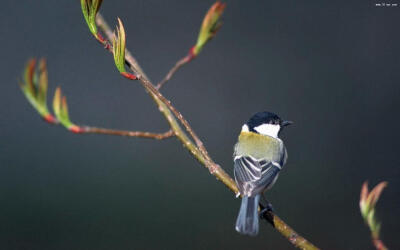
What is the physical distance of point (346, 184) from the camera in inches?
117

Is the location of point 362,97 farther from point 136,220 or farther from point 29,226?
point 29,226

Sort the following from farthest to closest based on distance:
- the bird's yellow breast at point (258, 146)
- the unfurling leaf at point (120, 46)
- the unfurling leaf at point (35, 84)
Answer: the bird's yellow breast at point (258, 146), the unfurling leaf at point (120, 46), the unfurling leaf at point (35, 84)

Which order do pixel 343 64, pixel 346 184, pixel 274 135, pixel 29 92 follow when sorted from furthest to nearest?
pixel 343 64
pixel 346 184
pixel 274 135
pixel 29 92

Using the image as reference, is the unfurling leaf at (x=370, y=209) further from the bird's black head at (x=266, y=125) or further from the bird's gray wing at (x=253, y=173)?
the bird's black head at (x=266, y=125)

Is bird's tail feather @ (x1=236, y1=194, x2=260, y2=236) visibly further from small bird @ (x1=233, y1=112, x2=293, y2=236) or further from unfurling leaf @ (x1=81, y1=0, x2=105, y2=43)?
unfurling leaf @ (x1=81, y1=0, x2=105, y2=43)

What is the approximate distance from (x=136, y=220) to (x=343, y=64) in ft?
5.10

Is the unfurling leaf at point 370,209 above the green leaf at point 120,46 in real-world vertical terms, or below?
below

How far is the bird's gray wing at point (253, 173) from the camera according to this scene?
1.20 m

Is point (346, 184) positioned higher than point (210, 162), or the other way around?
point (210, 162)

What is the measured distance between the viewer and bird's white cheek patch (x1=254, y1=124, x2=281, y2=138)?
1.54 meters

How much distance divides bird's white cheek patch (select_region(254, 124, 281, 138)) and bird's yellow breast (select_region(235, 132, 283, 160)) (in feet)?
0.07

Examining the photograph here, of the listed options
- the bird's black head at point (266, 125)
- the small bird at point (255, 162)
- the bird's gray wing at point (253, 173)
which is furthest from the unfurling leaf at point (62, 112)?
the bird's black head at point (266, 125)

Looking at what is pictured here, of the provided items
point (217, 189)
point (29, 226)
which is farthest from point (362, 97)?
point (29, 226)

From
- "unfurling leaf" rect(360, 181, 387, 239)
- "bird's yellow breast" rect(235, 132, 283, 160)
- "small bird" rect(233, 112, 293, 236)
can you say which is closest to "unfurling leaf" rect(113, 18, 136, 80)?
"unfurling leaf" rect(360, 181, 387, 239)
